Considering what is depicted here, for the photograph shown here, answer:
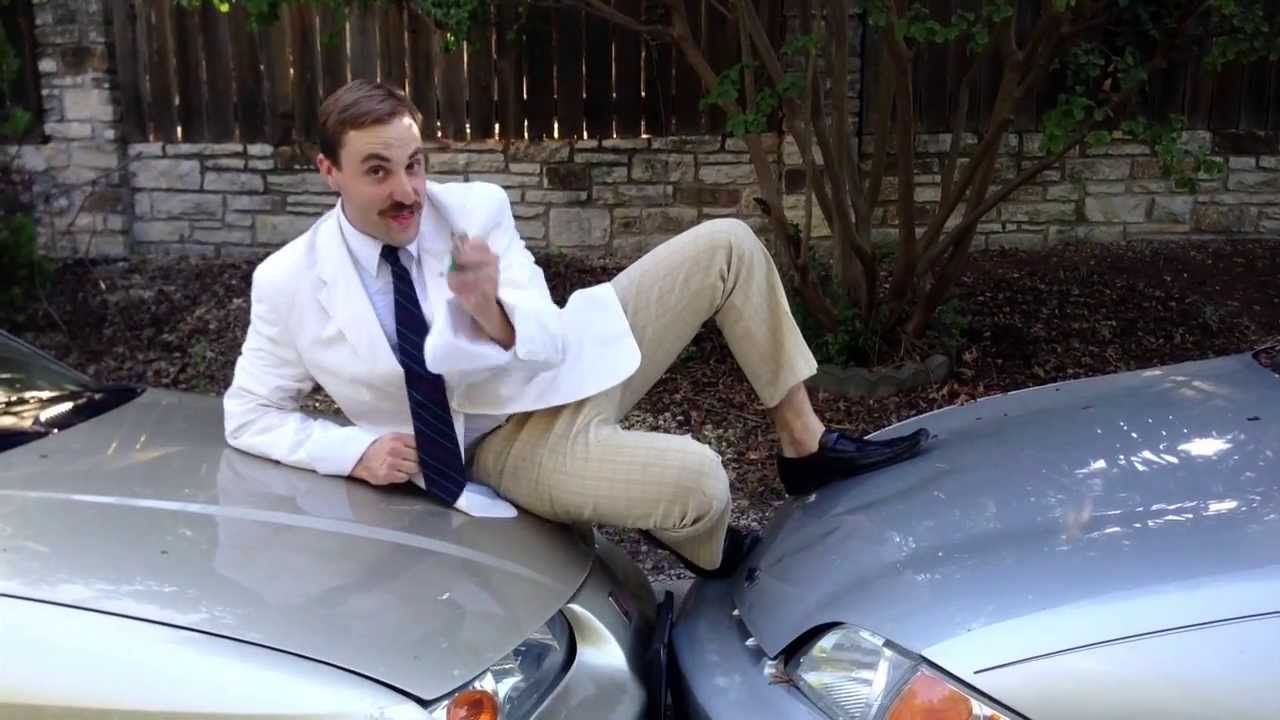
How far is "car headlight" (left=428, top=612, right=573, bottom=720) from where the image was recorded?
1.67 m

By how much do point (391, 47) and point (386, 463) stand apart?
4.96m

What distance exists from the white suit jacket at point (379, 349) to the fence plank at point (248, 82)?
4.69 metres

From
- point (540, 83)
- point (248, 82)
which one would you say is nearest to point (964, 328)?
point (540, 83)

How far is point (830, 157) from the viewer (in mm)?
4934

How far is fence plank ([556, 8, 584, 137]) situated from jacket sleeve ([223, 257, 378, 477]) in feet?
14.1

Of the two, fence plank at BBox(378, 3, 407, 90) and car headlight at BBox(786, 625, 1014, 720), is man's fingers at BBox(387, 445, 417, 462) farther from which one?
fence plank at BBox(378, 3, 407, 90)

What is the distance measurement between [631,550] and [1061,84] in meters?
4.32

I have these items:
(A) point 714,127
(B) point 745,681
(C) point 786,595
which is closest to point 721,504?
(C) point 786,595

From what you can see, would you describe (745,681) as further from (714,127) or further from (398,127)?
(714,127)

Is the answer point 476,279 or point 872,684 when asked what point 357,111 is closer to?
point 476,279

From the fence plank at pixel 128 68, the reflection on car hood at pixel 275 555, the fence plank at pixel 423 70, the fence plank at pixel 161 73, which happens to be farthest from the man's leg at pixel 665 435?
the fence plank at pixel 128 68

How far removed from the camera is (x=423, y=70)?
6742 mm

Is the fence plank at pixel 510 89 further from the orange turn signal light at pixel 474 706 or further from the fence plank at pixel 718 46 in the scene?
the orange turn signal light at pixel 474 706

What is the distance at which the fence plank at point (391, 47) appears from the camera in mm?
6680
